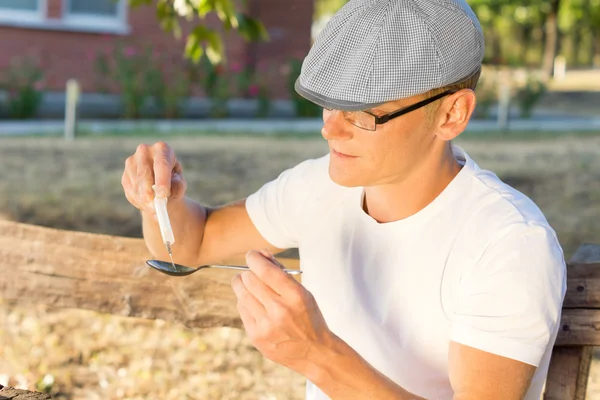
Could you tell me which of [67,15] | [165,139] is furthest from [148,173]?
[67,15]

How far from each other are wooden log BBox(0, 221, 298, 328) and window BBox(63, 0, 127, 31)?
1193 cm

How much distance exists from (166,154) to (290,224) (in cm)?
35

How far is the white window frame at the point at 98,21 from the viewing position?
46.6 feet

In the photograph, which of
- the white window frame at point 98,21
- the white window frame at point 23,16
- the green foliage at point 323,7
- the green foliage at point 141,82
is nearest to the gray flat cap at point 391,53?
the green foliage at point 141,82

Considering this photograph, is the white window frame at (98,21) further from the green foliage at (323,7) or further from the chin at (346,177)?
the green foliage at (323,7)

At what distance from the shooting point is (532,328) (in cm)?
167

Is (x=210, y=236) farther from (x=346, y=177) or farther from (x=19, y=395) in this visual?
(x=19, y=395)

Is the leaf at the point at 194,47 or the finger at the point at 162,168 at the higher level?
the finger at the point at 162,168

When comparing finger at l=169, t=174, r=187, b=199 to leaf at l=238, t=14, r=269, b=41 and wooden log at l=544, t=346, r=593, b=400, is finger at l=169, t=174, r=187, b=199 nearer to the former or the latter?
wooden log at l=544, t=346, r=593, b=400

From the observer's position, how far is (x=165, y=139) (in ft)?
36.8

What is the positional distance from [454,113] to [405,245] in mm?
274

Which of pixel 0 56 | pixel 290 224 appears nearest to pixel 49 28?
pixel 0 56

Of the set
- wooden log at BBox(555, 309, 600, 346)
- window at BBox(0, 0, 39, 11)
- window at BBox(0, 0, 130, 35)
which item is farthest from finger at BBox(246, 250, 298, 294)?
window at BBox(0, 0, 39, 11)

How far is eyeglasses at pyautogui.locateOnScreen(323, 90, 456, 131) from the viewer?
1.82 metres
